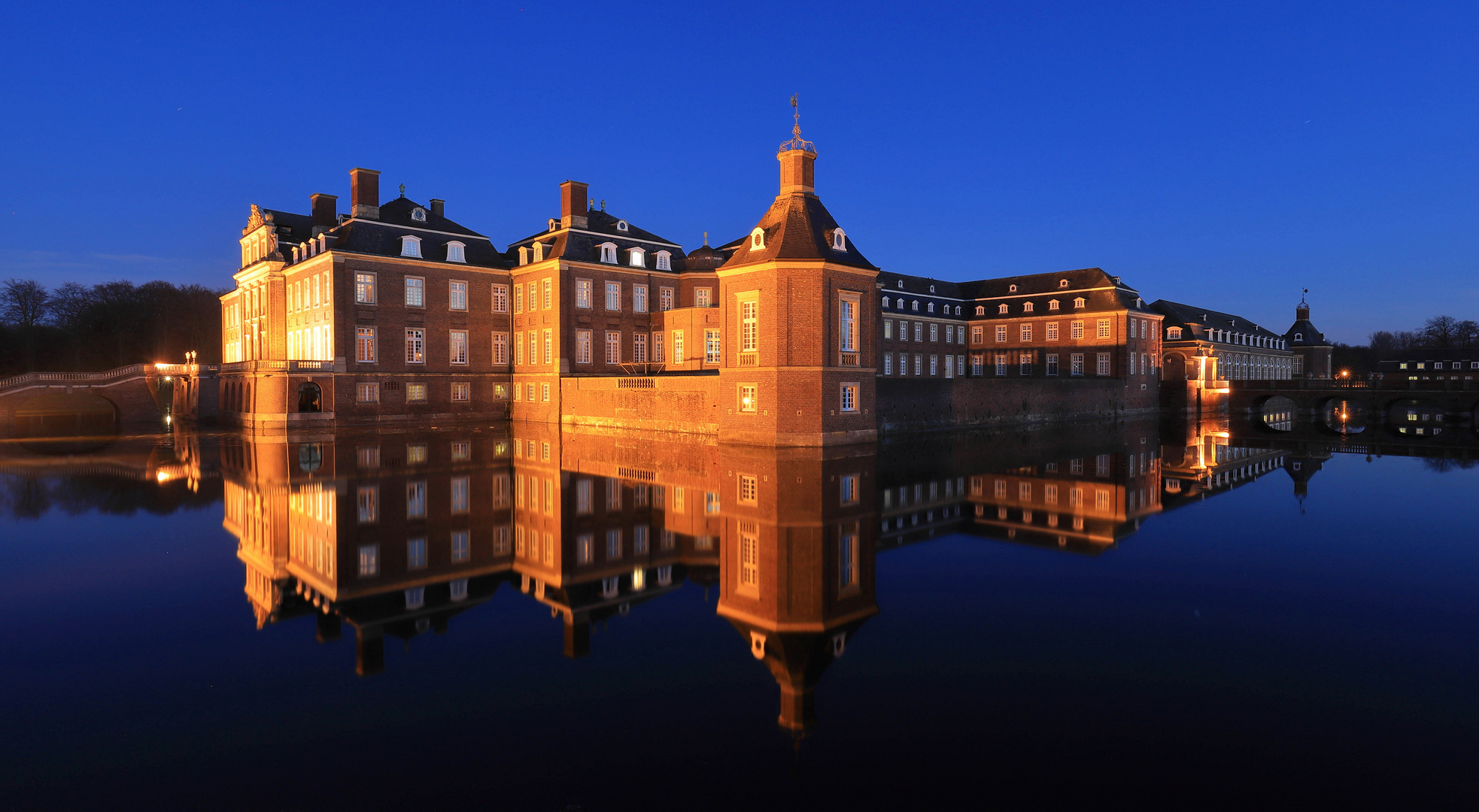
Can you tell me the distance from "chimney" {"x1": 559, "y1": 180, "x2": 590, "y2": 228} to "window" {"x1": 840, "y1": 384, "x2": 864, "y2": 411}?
2174 cm

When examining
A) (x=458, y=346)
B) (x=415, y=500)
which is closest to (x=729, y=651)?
(x=415, y=500)

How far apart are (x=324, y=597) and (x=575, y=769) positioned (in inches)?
A: 220

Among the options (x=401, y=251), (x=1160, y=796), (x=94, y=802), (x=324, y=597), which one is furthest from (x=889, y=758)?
(x=401, y=251)

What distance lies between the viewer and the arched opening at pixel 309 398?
37.6 meters

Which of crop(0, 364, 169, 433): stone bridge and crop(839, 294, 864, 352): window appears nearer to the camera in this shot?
crop(839, 294, 864, 352): window

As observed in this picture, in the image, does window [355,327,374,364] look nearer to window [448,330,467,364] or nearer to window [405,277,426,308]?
window [405,277,426,308]

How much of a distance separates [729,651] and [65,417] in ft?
207

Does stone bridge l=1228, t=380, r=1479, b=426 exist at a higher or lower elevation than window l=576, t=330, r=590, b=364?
lower

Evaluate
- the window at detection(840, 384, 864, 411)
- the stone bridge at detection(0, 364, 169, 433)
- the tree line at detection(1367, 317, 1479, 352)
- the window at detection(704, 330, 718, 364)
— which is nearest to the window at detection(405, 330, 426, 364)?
the window at detection(704, 330, 718, 364)

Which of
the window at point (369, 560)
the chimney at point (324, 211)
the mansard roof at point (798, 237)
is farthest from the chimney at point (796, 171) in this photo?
the chimney at point (324, 211)

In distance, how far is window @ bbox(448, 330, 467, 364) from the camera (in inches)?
1585

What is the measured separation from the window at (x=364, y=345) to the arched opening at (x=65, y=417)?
12.4m

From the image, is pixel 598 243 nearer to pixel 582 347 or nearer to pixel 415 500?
pixel 582 347

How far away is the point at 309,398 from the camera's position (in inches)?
1547
